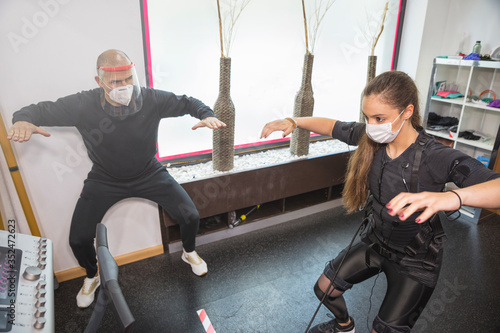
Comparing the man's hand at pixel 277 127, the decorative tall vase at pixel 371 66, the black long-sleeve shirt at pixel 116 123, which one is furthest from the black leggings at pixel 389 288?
the decorative tall vase at pixel 371 66

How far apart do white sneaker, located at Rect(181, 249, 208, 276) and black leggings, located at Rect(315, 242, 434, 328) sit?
0.99 metres

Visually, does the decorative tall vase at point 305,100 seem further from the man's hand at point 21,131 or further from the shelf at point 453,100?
the man's hand at point 21,131

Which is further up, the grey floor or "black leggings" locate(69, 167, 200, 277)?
"black leggings" locate(69, 167, 200, 277)

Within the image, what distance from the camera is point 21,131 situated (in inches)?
64.2

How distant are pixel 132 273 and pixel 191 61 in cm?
161

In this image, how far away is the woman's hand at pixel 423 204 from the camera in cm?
107

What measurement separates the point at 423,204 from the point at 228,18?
2.04 m

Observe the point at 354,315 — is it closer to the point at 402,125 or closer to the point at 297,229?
the point at 297,229

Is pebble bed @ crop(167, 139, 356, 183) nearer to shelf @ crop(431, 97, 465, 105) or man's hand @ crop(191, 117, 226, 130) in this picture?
man's hand @ crop(191, 117, 226, 130)

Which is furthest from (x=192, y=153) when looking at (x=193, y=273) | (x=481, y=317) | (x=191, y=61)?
(x=481, y=317)

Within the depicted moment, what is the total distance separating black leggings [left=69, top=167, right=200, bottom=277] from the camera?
1981 mm

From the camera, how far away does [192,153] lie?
2723mm

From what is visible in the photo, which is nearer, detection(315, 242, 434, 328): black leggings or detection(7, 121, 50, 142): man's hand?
detection(315, 242, 434, 328): black leggings

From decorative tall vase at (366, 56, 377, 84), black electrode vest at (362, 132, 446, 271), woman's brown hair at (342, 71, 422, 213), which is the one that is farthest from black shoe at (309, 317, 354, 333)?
decorative tall vase at (366, 56, 377, 84)
